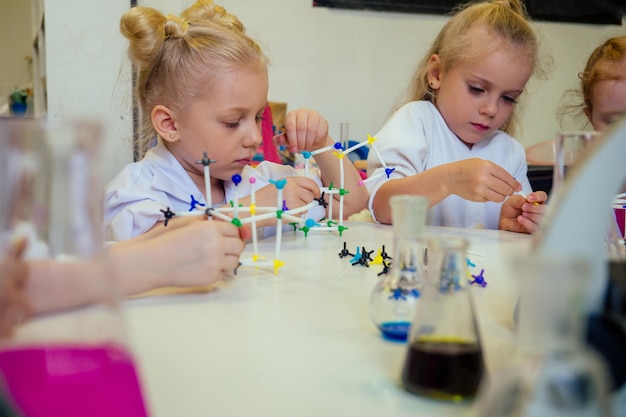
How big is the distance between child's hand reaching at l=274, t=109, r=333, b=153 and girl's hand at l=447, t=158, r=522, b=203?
299mm

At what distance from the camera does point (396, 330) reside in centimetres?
55

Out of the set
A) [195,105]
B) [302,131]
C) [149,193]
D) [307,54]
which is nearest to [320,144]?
[302,131]

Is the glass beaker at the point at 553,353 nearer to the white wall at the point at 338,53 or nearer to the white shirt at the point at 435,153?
the white shirt at the point at 435,153

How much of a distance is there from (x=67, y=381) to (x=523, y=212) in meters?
1.17

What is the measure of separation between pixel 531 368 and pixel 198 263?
1.67 ft

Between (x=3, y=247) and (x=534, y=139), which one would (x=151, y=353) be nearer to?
(x=3, y=247)

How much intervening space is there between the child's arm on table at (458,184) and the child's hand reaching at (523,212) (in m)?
0.08

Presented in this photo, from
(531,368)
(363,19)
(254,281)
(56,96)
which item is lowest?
(254,281)

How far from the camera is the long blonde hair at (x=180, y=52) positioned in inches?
47.6

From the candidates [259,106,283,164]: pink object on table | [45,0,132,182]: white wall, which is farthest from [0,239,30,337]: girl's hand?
[45,0,132,182]: white wall

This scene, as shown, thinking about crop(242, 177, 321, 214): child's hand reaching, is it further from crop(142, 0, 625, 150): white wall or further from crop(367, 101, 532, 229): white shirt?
crop(142, 0, 625, 150): white wall

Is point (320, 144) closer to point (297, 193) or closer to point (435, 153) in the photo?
point (297, 193)

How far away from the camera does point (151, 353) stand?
53 centimetres

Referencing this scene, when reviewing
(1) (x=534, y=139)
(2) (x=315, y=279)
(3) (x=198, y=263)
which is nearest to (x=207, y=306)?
(3) (x=198, y=263)
